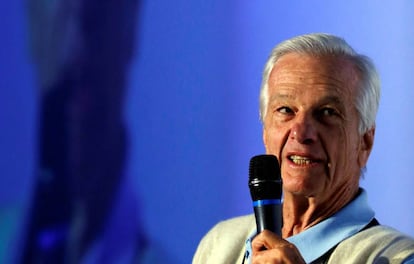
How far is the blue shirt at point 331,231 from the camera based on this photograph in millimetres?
1872

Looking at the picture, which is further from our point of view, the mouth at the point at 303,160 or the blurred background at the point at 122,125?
the blurred background at the point at 122,125

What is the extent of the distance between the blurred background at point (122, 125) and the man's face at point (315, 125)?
1.00 meters

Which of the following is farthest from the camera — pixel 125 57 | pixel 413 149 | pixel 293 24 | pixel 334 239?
pixel 125 57

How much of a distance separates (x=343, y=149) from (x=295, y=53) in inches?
8.9

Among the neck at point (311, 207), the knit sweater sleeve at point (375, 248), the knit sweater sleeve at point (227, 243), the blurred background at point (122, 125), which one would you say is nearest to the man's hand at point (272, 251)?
the knit sweater sleeve at point (375, 248)

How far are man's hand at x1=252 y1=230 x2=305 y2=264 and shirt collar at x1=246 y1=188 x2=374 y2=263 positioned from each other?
364mm

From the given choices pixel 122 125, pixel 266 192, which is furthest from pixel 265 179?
pixel 122 125

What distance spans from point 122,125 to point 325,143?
4.19ft

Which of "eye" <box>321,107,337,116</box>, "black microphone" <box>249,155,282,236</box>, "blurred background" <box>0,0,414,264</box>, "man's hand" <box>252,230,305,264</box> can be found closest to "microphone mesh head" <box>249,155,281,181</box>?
"black microphone" <box>249,155,282,236</box>

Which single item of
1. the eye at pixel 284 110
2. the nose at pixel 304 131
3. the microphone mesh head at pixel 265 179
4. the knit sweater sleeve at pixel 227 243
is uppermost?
the eye at pixel 284 110

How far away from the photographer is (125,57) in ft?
10.0

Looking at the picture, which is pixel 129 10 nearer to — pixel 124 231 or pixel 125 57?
pixel 125 57

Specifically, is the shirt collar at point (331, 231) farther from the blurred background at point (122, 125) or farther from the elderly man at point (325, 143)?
the blurred background at point (122, 125)

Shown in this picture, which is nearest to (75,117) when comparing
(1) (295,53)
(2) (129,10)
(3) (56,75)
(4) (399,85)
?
(3) (56,75)
